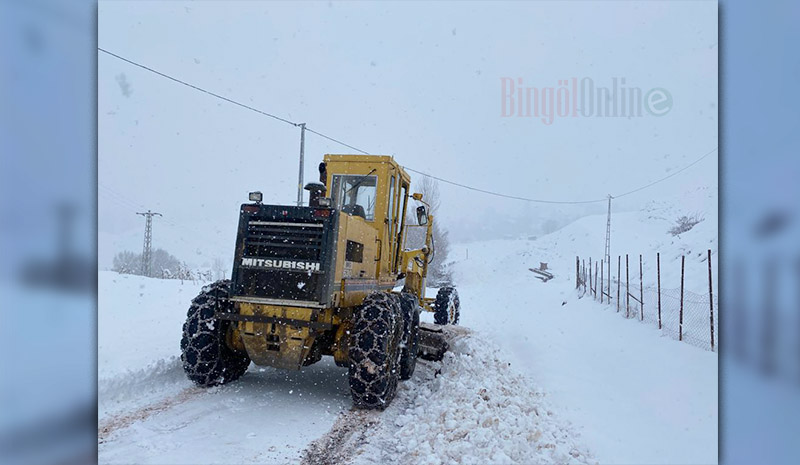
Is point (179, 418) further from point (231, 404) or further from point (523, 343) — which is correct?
point (523, 343)

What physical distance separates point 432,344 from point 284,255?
11.0 ft

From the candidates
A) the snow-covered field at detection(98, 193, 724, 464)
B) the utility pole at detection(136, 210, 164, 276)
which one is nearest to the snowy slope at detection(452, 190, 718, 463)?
the snow-covered field at detection(98, 193, 724, 464)

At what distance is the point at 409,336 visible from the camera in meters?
6.86

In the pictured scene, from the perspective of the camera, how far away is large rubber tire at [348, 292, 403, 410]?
538 cm

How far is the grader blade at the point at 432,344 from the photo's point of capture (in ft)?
25.9

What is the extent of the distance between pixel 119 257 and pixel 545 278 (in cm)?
2955

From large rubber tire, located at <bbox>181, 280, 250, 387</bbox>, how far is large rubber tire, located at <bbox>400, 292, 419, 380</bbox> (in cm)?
212

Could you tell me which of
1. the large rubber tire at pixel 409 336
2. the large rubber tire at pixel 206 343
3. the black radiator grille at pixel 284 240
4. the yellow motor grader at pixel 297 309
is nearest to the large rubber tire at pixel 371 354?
the yellow motor grader at pixel 297 309

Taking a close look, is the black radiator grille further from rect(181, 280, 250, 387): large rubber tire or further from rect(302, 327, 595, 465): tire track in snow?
rect(302, 327, 595, 465): tire track in snow

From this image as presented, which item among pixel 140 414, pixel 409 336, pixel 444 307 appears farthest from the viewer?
pixel 444 307

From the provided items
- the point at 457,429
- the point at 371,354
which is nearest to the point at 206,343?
the point at 371,354

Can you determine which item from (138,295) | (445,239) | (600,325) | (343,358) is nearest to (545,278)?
(445,239)

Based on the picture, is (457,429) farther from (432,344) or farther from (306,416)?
(432,344)

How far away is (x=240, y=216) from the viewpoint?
5723mm
